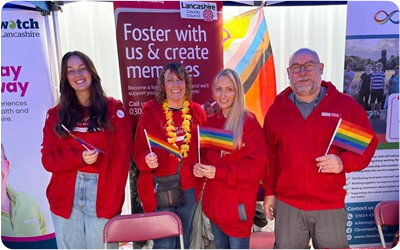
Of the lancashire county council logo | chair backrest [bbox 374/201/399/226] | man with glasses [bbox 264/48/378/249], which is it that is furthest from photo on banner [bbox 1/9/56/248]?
chair backrest [bbox 374/201/399/226]

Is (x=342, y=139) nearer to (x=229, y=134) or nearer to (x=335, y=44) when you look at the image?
(x=229, y=134)

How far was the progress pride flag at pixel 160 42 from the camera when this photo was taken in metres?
2.88

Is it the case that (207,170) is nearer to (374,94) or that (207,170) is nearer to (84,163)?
(84,163)

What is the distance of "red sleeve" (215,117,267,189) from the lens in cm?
218

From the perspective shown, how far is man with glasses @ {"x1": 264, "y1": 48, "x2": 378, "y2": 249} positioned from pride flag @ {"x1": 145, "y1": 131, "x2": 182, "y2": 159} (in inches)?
28.7

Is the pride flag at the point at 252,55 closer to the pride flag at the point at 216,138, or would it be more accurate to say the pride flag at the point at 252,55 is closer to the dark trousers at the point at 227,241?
the pride flag at the point at 216,138

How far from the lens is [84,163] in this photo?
7.23ft

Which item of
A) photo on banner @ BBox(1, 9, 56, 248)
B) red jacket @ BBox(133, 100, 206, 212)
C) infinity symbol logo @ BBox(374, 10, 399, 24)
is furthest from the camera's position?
infinity symbol logo @ BBox(374, 10, 399, 24)

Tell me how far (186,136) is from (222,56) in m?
1.07

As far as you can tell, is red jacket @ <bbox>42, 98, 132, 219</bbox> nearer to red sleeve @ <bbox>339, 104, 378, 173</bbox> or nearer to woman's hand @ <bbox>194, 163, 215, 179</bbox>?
woman's hand @ <bbox>194, 163, 215, 179</bbox>

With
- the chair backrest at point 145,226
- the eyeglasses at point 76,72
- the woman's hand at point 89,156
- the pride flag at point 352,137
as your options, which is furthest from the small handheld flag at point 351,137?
the eyeglasses at point 76,72

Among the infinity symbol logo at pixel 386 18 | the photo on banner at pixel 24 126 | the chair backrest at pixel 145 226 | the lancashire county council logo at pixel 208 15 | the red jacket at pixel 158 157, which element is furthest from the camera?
the infinity symbol logo at pixel 386 18

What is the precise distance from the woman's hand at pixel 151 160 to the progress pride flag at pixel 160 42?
0.84 metres

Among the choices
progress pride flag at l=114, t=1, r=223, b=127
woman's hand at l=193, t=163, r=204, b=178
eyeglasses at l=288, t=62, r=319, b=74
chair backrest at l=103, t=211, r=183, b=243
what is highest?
progress pride flag at l=114, t=1, r=223, b=127
